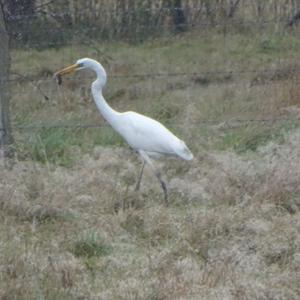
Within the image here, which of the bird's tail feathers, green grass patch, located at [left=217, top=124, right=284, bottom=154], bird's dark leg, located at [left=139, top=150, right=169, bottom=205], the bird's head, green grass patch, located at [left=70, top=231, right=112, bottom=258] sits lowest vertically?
green grass patch, located at [left=217, top=124, right=284, bottom=154]

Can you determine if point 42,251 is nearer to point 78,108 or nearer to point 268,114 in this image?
point 268,114

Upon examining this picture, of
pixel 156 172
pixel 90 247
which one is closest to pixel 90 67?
pixel 156 172

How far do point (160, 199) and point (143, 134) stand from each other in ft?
2.72

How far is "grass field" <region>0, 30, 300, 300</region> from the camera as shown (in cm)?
640

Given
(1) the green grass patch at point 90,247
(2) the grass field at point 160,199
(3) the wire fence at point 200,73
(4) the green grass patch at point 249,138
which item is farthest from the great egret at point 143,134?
(1) the green grass patch at point 90,247

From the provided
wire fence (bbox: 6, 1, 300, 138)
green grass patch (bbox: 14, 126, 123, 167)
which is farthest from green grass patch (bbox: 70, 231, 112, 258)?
wire fence (bbox: 6, 1, 300, 138)

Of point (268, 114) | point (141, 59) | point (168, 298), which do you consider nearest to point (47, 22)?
point (141, 59)

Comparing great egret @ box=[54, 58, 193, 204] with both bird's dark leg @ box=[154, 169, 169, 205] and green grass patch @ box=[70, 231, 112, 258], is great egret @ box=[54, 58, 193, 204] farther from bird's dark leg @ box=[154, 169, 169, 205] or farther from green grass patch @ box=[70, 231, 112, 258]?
green grass patch @ box=[70, 231, 112, 258]

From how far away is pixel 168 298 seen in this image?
19.8 feet

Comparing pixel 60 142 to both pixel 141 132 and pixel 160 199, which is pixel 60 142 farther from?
pixel 160 199

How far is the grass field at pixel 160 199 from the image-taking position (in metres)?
6.40

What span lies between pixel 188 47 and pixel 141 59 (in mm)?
692

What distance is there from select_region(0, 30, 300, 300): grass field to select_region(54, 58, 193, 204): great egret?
0.20m

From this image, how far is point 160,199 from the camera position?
8.60 metres
